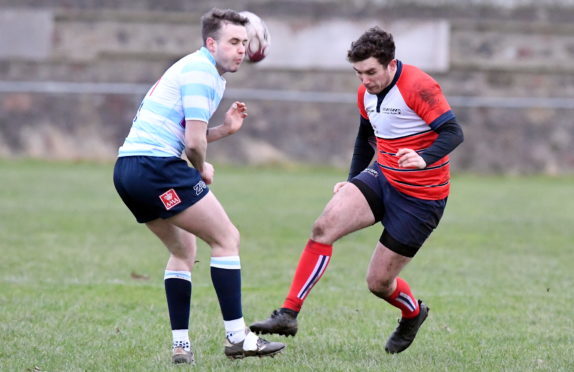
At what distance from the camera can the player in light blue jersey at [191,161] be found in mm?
5184

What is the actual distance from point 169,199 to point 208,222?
10.0 inches

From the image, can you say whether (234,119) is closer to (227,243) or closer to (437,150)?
(227,243)

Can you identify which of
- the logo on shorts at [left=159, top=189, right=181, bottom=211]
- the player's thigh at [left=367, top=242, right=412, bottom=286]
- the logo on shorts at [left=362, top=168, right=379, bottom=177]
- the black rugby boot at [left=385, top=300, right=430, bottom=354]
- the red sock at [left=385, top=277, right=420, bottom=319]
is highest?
the logo on shorts at [left=159, top=189, right=181, bottom=211]

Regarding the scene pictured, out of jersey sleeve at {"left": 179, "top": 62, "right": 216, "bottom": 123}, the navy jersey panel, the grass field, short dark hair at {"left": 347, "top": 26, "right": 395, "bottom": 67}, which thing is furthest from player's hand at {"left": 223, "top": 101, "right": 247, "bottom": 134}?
the grass field

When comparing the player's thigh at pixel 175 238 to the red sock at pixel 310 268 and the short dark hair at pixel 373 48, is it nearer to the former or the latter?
the red sock at pixel 310 268

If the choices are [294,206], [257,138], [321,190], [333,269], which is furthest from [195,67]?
[257,138]

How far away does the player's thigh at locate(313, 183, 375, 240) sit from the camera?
19.4ft

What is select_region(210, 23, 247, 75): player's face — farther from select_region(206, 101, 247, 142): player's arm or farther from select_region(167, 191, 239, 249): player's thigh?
select_region(167, 191, 239, 249): player's thigh

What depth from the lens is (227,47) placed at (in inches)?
209

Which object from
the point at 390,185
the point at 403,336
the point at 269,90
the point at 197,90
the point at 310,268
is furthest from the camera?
the point at 269,90

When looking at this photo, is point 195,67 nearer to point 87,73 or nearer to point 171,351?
point 171,351

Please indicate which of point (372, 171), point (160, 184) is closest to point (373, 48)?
point (372, 171)

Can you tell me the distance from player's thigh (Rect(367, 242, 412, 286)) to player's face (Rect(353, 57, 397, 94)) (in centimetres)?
100

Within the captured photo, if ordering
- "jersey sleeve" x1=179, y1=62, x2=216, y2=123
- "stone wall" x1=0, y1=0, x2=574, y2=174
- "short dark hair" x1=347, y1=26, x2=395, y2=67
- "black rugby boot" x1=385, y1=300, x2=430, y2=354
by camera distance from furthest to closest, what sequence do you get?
"stone wall" x1=0, y1=0, x2=574, y2=174 < "black rugby boot" x1=385, y1=300, x2=430, y2=354 < "short dark hair" x1=347, y1=26, x2=395, y2=67 < "jersey sleeve" x1=179, y1=62, x2=216, y2=123
